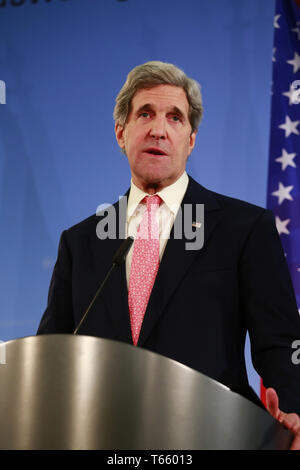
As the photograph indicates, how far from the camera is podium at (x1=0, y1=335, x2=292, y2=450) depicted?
0.78m

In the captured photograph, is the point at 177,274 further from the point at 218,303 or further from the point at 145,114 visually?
the point at 145,114

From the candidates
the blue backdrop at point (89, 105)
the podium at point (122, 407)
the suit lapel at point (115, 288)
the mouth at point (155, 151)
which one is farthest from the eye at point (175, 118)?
the podium at point (122, 407)

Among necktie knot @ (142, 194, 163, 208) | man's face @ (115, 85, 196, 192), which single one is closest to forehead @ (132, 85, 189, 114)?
man's face @ (115, 85, 196, 192)

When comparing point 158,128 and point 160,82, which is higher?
point 160,82

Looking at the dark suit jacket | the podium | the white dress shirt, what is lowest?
the podium

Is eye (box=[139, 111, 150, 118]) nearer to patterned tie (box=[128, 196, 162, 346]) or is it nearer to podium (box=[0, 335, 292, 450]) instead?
patterned tie (box=[128, 196, 162, 346])

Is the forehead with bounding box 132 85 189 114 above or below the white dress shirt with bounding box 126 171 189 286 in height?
above

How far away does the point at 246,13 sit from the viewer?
261 cm

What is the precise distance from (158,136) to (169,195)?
20 cm

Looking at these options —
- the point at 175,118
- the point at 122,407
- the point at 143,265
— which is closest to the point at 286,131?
the point at 175,118

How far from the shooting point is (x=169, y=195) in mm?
1855

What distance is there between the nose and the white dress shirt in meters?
0.15

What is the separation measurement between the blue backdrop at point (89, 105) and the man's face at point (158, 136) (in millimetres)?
626
